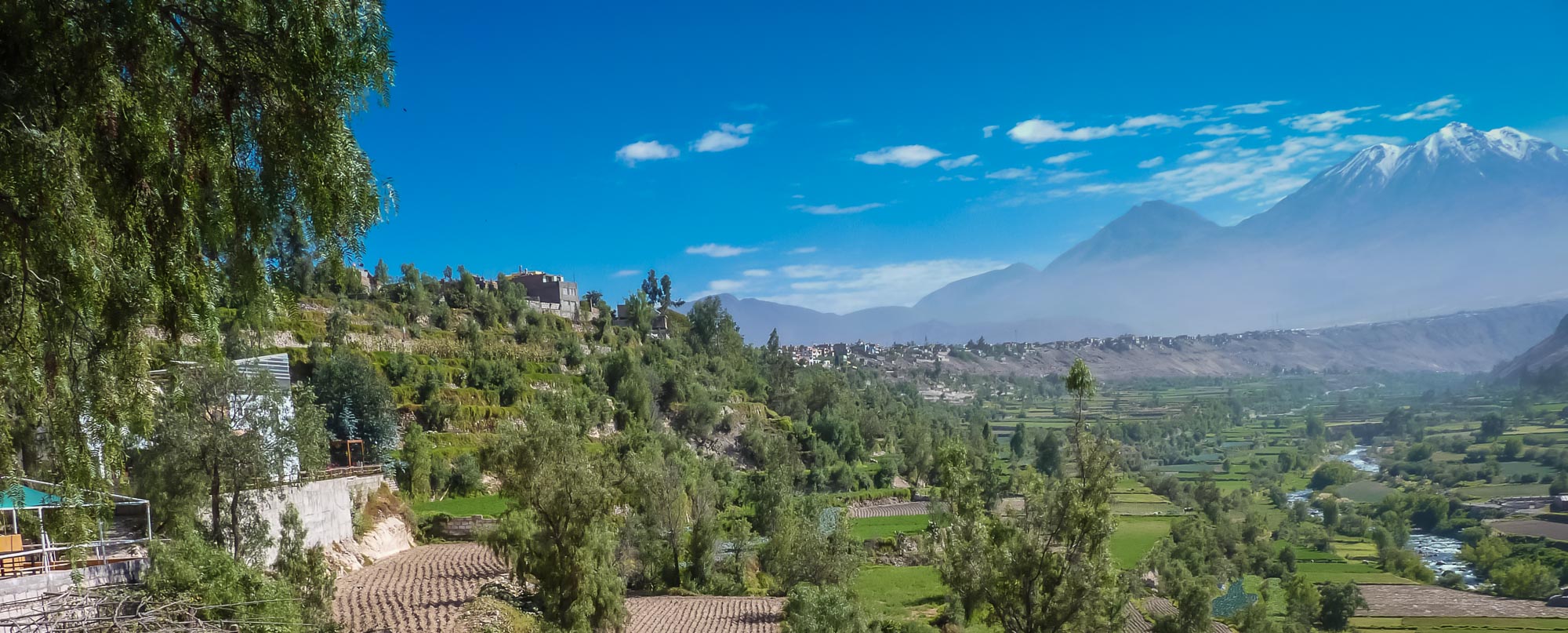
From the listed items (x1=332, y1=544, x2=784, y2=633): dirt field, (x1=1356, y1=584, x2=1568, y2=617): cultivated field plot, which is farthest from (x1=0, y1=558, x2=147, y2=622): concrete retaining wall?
(x1=1356, y1=584, x2=1568, y2=617): cultivated field plot

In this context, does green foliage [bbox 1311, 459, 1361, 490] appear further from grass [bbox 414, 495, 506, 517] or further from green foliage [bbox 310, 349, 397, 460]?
green foliage [bbox 310, 349, 397, 460]

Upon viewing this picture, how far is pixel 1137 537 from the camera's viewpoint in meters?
64.2

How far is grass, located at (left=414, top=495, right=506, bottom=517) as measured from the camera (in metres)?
38.8

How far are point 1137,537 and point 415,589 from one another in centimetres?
5519

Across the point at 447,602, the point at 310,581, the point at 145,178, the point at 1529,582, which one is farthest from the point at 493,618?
the point at 1529,582

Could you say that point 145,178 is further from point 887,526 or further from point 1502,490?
point 1502,490

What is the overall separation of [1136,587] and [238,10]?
4201 cm

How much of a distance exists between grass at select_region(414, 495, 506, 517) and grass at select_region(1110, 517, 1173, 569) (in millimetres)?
36702

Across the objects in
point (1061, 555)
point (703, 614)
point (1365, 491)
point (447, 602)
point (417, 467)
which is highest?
point (417, 467)

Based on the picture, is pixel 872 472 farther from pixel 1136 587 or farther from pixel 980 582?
pixel 980 582

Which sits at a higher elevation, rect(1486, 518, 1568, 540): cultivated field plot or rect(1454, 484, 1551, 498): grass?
rect(1486, 518, 1568, 540): cultivated field plot

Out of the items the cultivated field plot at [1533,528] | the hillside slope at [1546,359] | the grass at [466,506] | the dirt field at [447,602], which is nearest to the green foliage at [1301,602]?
the cultivated field plot at [1533,528]

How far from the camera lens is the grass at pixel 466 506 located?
1527 inches

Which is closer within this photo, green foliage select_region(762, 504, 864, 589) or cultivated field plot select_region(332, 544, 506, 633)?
cultivated field plot select_region(332, 544, 506, 633)
